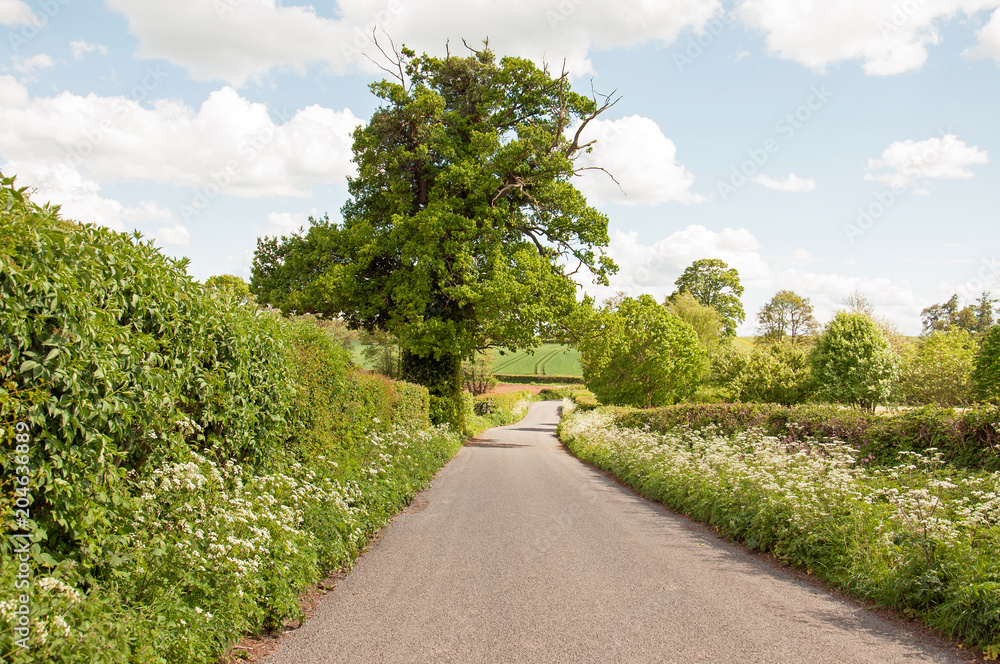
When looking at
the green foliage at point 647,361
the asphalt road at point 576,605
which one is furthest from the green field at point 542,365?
the asphalt road at point 576,605

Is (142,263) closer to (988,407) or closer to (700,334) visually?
(988,407)

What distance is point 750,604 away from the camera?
6.03 m

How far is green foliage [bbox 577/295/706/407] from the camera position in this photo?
114ft

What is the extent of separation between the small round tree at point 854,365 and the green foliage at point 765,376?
59.6 inches

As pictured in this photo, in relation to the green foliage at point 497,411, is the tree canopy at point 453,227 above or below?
above

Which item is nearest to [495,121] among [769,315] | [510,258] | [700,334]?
[510,258]

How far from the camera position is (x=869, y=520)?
277 inches

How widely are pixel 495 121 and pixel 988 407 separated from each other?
23099 mm

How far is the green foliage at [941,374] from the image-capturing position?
37.3 metres

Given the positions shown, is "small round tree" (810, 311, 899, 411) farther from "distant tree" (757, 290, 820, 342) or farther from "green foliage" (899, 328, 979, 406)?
"distant tree" (757, 290, 820, 342)

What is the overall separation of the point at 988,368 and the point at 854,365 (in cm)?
681

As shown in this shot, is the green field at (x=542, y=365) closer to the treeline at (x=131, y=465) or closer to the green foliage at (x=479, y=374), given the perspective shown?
the green foliage at (x=479, y=374)

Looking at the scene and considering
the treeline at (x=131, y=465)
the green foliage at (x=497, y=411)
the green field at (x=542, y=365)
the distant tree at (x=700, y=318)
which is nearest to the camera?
the treeline at (x=131, y=465)

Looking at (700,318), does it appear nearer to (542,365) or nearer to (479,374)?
(479,374)
